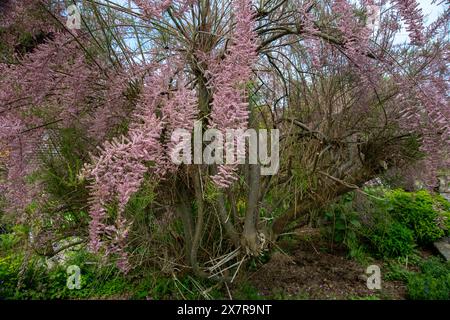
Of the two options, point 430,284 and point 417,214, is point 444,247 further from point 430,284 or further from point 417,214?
point 430,284

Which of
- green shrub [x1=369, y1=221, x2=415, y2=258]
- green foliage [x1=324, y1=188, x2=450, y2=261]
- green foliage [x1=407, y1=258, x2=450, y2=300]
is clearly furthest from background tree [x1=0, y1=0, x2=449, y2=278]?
green shrub [x1=369, y1=221, x2=415, y2=258]

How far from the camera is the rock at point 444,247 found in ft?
12.9

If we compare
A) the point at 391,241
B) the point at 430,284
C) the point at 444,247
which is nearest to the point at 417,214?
the point at 444,247

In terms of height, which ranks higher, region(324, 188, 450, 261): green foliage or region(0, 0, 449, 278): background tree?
region(0, 0, 449, 278): background tree

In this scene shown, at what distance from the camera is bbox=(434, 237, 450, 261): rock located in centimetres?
393

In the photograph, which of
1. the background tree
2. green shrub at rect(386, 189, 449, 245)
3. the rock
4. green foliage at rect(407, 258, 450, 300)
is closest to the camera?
the background tree

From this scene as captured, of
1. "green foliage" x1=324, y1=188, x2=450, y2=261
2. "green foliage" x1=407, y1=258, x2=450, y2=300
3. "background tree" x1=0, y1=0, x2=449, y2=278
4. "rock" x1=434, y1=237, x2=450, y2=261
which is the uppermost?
"background tree" x1=0, y1=0, x2=449, y2=278

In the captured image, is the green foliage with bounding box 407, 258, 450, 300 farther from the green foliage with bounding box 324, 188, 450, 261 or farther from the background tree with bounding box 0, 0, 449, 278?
the background tree with bounding box 0, 0, 449, 278

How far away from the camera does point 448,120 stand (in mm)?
1567

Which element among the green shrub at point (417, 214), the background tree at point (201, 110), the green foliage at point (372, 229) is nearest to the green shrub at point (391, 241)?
the green foliage at point (372, 229)

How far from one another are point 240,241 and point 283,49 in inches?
67.6
